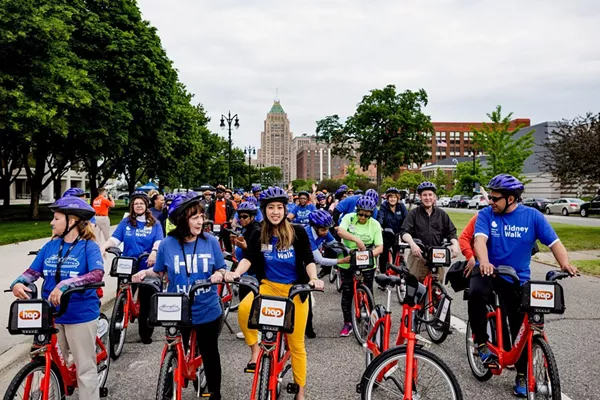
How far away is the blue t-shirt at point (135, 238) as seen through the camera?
20.0 feet

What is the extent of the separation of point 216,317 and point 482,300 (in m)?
2.51

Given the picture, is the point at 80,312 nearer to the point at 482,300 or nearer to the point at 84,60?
the point at 482,300

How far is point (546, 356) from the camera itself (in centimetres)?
373

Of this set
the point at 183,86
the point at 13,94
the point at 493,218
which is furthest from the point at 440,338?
the point at 183,86

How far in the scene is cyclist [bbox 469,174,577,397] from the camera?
4363 mm

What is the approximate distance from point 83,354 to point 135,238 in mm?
2525

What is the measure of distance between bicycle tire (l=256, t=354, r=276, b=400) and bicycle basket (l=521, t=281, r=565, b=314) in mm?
2175

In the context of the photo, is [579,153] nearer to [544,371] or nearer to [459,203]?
[544,371]

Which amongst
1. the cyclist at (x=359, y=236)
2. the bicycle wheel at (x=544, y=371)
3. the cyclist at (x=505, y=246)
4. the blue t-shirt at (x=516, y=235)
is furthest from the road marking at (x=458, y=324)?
the bicycle wheel at (x=544, y=371)

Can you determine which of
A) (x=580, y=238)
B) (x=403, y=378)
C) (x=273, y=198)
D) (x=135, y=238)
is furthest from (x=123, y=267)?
(x=580, y=238)

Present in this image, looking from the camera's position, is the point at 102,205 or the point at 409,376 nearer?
the point at 409,376

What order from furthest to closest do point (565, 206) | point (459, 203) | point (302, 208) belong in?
point (459, 203) < point (565, 206) < point (302, 208)

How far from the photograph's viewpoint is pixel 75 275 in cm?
376

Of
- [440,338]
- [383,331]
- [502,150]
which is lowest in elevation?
[440,338]
